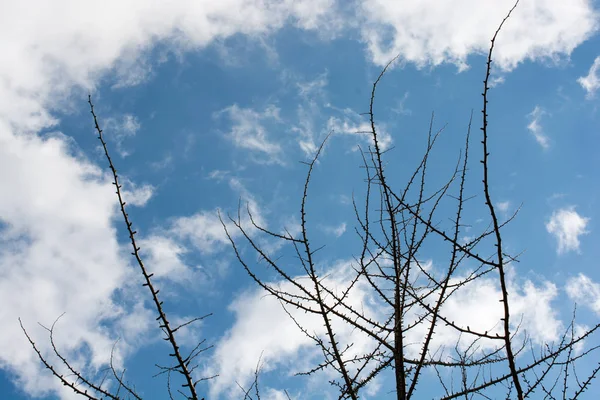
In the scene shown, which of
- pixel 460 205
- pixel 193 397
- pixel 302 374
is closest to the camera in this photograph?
pixel 193 397

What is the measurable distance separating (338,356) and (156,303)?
143cm

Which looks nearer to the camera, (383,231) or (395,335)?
(395,335)

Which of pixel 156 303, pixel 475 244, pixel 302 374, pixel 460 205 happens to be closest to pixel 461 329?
pixel 460 205

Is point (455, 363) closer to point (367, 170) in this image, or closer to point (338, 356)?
point (338, 356)

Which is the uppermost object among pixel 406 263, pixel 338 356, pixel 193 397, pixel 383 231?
pixel 383 231

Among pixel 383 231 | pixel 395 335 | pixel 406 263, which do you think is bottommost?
pixel 395 335

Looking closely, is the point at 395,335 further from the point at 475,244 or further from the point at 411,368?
the point at 475,244

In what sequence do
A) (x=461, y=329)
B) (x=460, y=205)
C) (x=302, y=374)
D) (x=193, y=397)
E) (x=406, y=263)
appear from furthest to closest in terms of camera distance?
1. (x=302, y=374)
2. (x=406, y=263)
3. (x=460, y=205)
4. (x=193, y=397)
5. (x=461, y=329)

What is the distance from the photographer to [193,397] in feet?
9.06

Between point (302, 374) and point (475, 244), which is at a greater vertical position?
point (475, 244)

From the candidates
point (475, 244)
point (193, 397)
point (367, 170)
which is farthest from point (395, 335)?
point (193, 397)

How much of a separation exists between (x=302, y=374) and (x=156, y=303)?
1.95 m

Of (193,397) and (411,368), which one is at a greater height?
(411,368)

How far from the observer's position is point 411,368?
3.55 meters
